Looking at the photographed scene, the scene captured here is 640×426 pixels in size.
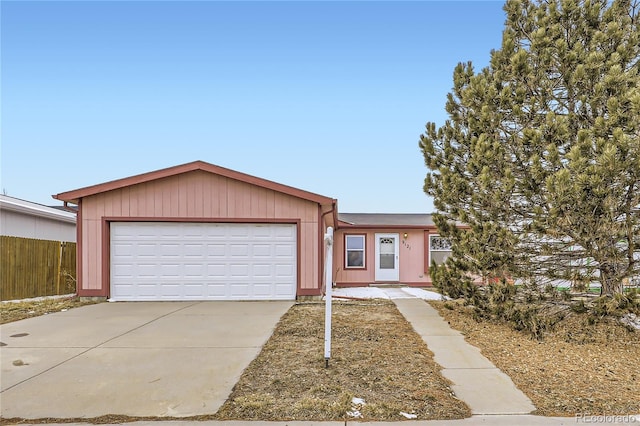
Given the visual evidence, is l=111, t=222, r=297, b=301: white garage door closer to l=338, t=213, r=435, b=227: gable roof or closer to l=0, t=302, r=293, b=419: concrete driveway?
l=0, t=302, r=293, b=419: concrete driveway

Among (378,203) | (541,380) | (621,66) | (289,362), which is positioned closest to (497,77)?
(621,66)

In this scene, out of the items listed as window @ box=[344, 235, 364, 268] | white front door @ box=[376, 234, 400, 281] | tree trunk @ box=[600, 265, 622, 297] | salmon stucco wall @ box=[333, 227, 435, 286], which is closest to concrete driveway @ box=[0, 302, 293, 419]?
tree trunk @ box=[600, 265, 622, 297]

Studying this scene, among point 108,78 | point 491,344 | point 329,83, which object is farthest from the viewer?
point 329,83

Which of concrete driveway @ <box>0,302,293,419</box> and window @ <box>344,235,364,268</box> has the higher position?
window @ <box>344,235,364,268</box>

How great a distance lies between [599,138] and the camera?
5191 millimetres

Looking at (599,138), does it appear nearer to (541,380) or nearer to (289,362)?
(541,380)

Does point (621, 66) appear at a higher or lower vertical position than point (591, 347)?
higher

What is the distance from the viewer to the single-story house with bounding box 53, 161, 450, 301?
993 centimetres

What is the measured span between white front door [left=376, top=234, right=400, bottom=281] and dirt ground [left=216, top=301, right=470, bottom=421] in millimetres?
7549

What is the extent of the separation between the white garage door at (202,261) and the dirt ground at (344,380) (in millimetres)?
3675

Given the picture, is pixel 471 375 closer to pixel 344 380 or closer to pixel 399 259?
pixel 344 380

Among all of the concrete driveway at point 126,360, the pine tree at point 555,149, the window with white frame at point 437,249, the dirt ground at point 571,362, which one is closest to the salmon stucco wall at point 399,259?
the window with white frame at point 437,249

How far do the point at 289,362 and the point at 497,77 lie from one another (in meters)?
5.70

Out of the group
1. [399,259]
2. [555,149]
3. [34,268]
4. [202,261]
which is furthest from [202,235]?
[555,149]
